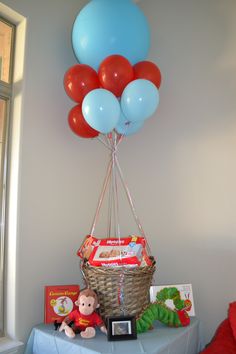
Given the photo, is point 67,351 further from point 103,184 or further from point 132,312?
point 103,184

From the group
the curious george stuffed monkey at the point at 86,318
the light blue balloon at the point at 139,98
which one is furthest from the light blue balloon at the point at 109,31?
the curious george stuffed monkey at the point at 86,318

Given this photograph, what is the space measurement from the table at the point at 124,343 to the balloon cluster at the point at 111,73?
3.20ft

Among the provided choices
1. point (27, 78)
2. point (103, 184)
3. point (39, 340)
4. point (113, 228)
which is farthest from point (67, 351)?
point (27, 78)

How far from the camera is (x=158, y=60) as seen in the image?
80.4 inches

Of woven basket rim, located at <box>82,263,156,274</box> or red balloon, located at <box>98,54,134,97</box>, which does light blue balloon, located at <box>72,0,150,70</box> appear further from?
woven basket rim, located at <box>82,263,156,274</box>

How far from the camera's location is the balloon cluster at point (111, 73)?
1400 mm

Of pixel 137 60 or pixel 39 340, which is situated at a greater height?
pixel 137 60

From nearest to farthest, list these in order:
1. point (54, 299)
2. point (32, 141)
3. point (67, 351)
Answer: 1. point (67, 351)
2. point (54, 299)
3. point (32, 141)

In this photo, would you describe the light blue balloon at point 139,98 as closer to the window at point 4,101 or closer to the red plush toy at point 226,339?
the window at point 4,101

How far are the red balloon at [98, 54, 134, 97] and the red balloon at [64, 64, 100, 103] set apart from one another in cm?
5

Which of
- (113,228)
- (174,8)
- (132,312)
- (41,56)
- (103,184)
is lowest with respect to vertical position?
(132,312)

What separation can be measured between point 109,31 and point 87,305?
53.9 inches

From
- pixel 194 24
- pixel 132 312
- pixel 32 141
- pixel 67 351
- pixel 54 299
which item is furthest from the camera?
pixel 194 24

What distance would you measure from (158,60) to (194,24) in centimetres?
Answer: 32
